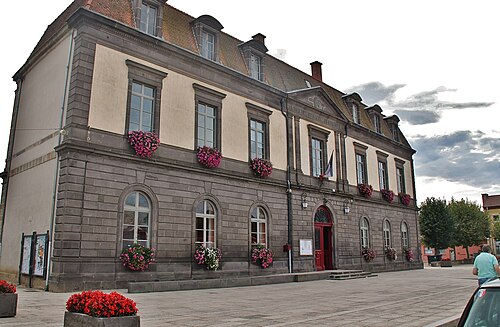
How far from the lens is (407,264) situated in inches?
1136

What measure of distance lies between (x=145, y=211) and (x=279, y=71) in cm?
1139

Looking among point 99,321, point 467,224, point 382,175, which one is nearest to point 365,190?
point 382,175

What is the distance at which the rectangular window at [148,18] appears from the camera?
1606cm

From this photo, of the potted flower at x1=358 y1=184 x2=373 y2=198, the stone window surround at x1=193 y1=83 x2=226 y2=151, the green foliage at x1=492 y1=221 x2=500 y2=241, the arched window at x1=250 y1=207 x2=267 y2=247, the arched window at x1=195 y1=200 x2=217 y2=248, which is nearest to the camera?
the arched window at x1=195 y1=200 x2=217 y2=248

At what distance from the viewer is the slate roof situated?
15.2 metres

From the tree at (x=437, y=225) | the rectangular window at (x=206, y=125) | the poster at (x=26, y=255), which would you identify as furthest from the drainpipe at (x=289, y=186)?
the tree at (x=437, y=225)

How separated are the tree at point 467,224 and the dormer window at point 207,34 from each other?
112 feet

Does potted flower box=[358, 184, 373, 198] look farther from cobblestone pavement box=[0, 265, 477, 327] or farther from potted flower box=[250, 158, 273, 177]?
cobblestone pavement box=[0, 265, 477, 327]

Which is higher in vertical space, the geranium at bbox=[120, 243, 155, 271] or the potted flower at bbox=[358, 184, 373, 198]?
the potted flower at bbox=[358, 184, 373, 198]

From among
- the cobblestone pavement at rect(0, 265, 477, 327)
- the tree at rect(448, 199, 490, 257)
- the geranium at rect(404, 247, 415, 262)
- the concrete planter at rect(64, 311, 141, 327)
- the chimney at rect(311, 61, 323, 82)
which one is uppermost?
the chimney at rect(311, 61, 323, 82)

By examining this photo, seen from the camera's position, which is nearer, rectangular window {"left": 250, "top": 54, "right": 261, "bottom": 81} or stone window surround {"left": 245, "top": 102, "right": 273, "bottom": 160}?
stone window surround {"left": 245, "top": 102, "right": 273, "bottom": 160}

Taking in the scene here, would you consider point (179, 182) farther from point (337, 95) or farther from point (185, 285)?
point (337, 95)

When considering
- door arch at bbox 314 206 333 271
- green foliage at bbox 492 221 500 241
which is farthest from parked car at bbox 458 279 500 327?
green foliage at bbox 492 221 500 241

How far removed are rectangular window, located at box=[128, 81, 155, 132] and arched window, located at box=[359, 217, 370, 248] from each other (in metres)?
14.6
